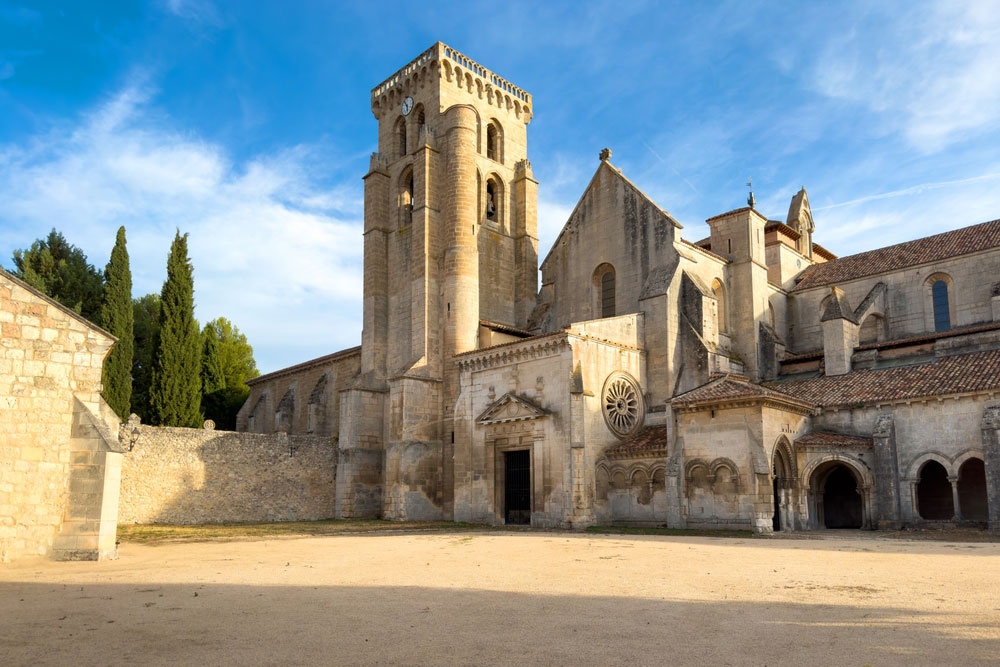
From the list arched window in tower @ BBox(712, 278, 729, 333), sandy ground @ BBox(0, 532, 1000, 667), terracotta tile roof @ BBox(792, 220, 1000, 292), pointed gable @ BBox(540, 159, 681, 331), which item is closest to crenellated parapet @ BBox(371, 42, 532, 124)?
pointed gable @ BBox(540, 159, 681, 331)

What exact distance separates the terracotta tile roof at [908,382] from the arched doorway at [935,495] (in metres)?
3.19

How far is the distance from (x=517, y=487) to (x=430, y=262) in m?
11.2

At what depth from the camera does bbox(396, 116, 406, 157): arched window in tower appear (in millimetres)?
39281

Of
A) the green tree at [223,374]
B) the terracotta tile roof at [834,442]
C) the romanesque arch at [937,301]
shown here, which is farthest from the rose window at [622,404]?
the green tree at [223,374]

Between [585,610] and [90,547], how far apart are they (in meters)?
10.5

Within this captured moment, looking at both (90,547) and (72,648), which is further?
(90,547)

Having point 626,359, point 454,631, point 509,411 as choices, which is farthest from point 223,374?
point 454,631

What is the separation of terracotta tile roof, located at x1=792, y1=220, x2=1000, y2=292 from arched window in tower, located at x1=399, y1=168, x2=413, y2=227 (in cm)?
1883

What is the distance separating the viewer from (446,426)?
33281 millimetres

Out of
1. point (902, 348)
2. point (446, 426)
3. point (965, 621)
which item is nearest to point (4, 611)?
point (965, 621)

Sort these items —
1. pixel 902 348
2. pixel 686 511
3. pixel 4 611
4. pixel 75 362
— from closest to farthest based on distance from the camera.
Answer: pixel 4 611
pixel 75 362
pixel 686 511
pixel 902 348

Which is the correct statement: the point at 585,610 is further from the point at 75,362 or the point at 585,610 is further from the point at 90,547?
the point at 75,362

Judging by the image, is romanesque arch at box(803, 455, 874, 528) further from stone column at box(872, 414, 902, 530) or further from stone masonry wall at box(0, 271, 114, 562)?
stone masonry wall at box(0, 271, 114, 562)

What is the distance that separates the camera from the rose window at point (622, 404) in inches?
1113
